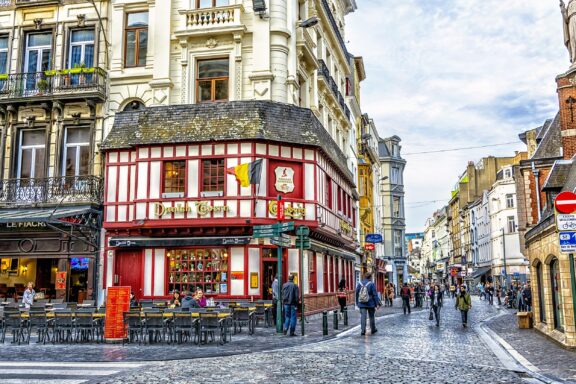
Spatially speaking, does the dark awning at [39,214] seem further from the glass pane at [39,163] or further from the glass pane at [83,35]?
the glass pane at [83,35]

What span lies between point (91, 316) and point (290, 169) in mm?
9803

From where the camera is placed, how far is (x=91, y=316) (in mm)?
14766

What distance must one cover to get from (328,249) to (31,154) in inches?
533

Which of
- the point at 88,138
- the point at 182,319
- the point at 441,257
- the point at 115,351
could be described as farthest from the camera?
the point at 441,257

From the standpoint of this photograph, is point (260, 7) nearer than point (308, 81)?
Yes

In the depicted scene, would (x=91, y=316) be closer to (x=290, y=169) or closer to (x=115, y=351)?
(x=115, y=351)

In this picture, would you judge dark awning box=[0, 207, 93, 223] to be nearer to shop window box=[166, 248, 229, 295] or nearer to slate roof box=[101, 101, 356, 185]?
slate roof box=[101, 101, 356, 185]

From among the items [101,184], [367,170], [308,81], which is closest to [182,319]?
[101,184]

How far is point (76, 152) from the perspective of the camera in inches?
941

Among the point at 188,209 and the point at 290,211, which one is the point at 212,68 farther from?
the point at 290,211

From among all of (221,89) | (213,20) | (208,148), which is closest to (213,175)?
(208,148)

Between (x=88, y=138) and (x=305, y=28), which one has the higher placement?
(x=305, y=28)

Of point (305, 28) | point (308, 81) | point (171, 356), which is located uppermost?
point (305, 28)

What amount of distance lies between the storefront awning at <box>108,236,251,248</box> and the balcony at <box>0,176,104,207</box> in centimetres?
217
